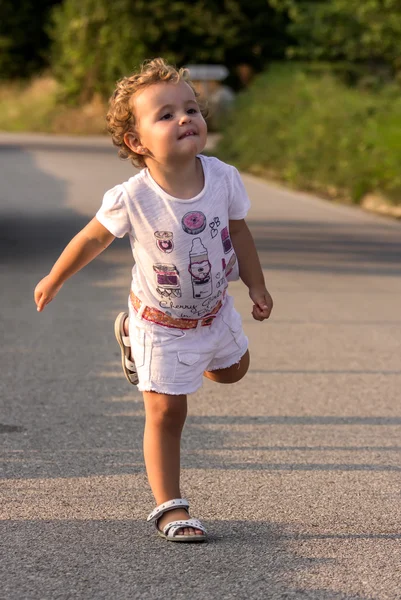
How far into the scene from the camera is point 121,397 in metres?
6.31

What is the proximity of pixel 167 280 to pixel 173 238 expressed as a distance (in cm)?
15

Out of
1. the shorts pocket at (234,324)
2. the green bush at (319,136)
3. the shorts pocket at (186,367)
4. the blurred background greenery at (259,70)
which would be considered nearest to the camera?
the shorts pocket at (186,367)

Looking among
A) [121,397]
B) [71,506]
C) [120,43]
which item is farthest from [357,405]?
[120,43]

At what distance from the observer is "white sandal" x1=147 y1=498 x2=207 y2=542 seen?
4.07m

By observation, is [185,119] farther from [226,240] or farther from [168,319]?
[168,319]

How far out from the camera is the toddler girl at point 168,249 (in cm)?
410

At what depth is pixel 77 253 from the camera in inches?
165

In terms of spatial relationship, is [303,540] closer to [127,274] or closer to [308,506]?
[308,506]

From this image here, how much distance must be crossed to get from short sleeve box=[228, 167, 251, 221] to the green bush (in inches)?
487

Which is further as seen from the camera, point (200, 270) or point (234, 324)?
point (234, 324)

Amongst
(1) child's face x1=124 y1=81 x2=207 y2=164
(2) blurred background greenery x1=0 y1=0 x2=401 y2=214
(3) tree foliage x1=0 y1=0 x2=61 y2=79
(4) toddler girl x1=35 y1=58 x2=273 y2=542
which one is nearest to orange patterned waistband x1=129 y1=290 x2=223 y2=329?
(4) toddler girl x1=35 y1=58 x2=273 y2=542

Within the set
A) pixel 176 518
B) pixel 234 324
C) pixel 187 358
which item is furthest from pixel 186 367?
pixel 176 518

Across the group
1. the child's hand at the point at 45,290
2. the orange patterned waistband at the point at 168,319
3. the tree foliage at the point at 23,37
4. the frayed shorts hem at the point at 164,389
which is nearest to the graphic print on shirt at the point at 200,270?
the orange patterned waistband at the point at 168,319

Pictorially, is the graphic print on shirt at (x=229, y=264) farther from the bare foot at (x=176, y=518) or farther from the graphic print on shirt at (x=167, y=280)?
the bare foot at (x=176, y=518)
